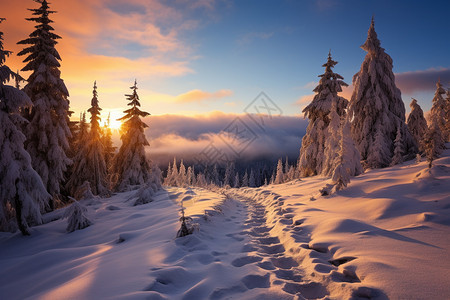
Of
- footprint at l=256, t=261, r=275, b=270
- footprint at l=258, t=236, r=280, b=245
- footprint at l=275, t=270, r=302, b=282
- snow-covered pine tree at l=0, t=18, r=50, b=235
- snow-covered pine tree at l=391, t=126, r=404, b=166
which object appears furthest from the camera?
snow-covered pine tree at l=391, t=126, r=404, b=166

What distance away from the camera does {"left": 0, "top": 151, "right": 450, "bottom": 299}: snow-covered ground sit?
349 centimetres

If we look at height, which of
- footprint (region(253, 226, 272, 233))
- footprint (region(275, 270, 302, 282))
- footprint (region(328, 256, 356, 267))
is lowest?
footprint (region(253, 226, 272, 233))

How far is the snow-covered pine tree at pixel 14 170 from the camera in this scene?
9.78 metres

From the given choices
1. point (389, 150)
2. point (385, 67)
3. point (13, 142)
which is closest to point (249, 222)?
point (13, 142)

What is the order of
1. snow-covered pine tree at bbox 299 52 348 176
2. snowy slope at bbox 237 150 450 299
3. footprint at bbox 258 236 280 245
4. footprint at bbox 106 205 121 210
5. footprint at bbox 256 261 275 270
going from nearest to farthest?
snowy slope at bbox 237 150 450 299 → footprint at bbox 256 261 275 270 → footprint at bbox 258 236 280 245 → footprint at bbox 106 205 121 210 → snow-covered pine tree at bbox 299 52 348 176

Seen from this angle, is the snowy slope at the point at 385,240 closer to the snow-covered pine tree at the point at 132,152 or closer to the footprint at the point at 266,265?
the footprint at the point at 266,265

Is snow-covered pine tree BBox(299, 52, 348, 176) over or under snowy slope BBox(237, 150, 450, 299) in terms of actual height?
over

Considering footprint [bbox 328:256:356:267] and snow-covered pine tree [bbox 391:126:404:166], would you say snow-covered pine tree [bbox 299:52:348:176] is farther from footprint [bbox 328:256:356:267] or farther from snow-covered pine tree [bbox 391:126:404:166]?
footprint [bbox 328:256:356:267]

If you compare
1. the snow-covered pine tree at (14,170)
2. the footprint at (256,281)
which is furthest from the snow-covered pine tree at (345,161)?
the snow-covered pine tree at (14,170)

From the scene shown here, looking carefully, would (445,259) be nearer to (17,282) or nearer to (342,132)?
(17,282)

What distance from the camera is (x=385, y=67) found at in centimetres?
1795

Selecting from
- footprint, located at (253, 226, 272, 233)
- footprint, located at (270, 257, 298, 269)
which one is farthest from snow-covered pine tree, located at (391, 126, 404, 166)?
footprint, located at (270, 257, 298, 269)

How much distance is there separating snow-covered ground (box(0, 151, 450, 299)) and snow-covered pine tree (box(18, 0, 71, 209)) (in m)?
8.38

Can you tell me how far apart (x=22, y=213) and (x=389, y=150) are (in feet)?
74.5
